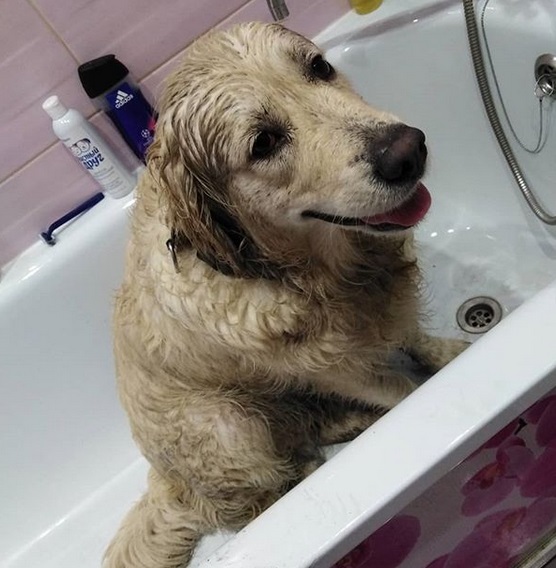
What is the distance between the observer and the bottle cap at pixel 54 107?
1417mm

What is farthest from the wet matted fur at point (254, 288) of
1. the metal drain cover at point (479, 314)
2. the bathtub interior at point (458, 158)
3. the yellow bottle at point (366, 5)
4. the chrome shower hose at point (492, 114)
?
the yellow bottle at point (366, 5)

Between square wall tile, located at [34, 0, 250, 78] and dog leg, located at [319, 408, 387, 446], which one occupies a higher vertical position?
square wall tile, located at [34, 0, 250, 78]

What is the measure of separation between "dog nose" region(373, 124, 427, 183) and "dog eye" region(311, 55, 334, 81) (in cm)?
17

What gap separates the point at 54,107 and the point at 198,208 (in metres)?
0.66

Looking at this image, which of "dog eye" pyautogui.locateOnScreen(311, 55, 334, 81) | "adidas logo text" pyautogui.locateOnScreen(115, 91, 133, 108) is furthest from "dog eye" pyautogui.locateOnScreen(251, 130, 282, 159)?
"adidas logo text" pyautogui.locateOnScreen(115, 91, 133, 108)

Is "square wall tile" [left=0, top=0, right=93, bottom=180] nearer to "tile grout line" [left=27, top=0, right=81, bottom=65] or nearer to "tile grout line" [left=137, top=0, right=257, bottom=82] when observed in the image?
"tile grout line" [left=27, top=0, right=81, bottom=65]

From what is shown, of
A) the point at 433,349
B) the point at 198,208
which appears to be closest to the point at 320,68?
the point at 198,208

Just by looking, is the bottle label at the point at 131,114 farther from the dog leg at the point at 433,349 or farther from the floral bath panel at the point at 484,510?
the floral bath panel at the point at 484,510

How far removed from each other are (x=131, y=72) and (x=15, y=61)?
255 mm

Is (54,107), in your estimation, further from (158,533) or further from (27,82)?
(158,533)

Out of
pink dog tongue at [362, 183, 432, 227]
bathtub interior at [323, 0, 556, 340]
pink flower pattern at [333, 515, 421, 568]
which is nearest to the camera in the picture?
pink flower pattern at [333, 515, 421, 568]

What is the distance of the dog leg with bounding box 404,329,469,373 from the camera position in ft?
4.66

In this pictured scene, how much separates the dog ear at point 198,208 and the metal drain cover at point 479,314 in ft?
2.41

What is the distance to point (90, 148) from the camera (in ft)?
4.86
